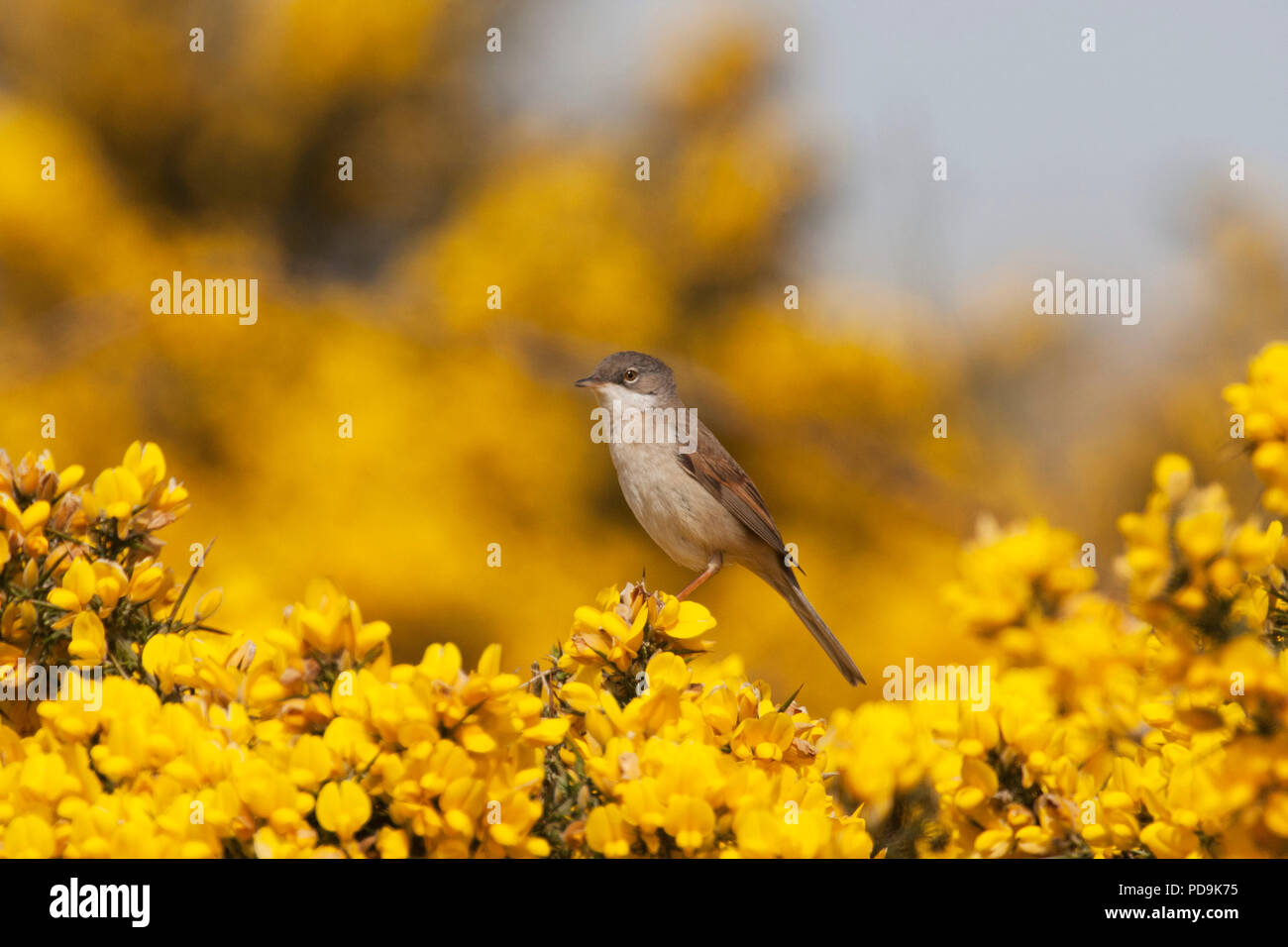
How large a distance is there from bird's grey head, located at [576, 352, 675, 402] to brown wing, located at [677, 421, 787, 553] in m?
0.28

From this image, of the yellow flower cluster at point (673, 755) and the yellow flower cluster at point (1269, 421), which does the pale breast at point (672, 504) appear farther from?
the yellow flower cluster at point (1269, 421)

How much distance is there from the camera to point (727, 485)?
14.9 feet

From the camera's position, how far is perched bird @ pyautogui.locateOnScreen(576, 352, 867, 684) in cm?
438

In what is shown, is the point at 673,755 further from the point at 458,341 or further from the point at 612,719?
the point at 458,341

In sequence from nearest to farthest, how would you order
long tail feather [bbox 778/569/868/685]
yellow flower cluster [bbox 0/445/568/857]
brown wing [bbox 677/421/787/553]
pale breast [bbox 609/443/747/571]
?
yellow flower cluster [bbox 0/445/568/857] < long tail feather [bbox 778/569/868/685] < pale breast [bbox 609/443/747/571] < brown wing [bbox 677/421/787/553]

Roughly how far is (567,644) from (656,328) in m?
4.34

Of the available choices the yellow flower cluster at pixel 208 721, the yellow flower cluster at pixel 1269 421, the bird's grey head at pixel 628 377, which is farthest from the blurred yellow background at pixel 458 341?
the yellow flower cluster at pixel 1269 421

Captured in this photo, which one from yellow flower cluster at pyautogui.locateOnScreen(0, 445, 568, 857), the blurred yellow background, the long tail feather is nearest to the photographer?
yellow flower cluster at pyautogui.locateOnScreen(0, 445, 568, 857)

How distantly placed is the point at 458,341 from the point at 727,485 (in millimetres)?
2138

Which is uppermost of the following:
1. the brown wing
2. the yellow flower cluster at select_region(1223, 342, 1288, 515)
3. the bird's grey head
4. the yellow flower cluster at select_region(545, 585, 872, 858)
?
the bird's grey head

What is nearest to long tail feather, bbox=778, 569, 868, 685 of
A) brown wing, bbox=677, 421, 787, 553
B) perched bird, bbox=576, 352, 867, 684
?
perched bird, bbox=576, 352, 867, 684

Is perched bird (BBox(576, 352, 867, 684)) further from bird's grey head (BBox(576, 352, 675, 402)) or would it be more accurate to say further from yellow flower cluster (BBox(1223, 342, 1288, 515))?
yellow flower cluster (BBox(1223, 342, 1288, 515))

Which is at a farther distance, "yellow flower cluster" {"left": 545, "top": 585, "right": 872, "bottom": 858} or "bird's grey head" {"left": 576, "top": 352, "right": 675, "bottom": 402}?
"bird's grey head" {"left": 576, "top": 352, "right": 675, "bottom": 402}

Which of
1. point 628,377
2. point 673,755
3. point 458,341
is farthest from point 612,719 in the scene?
point 458,341
